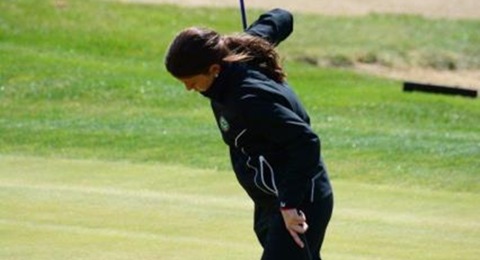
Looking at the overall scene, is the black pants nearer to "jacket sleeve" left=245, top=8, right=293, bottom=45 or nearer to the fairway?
"jacket sleeve" left=245, top=8, right=293, bottom=45

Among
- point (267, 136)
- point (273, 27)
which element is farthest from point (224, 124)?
point (273, 27)

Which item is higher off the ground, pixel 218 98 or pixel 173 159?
pixel 218 98

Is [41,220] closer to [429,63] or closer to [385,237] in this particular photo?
[385,237]

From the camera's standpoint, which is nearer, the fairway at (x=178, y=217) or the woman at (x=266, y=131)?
the woman at (x=266, y=131)

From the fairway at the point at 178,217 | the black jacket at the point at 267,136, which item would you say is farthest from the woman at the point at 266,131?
the fairway at the point at 178,217

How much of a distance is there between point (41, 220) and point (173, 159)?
366 cm

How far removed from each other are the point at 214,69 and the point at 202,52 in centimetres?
10

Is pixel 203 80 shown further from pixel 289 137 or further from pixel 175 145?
pixel 175 145

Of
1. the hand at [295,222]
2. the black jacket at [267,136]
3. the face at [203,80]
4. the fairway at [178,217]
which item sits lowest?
the fairway at [178,217]

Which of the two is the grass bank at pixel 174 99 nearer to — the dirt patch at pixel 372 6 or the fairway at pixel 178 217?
the dirt patch at pixel 372 6

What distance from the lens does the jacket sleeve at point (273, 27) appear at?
25.1ft

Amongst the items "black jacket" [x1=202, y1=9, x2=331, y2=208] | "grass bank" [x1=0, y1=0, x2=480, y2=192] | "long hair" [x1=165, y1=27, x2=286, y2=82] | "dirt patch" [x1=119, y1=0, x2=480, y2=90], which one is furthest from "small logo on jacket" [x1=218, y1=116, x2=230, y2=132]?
"dirt patch" [x1=119, y1=0, x2=480, y2=90]

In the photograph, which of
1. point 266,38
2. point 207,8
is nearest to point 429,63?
point 207,8

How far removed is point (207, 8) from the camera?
2798 centimetres
